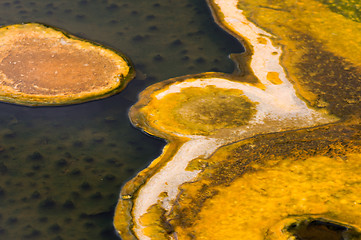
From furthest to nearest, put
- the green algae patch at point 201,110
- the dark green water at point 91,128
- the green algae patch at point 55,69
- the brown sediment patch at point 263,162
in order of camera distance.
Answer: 1. the green algae patch at point 55,69
2. the green algae patch at point 201,110
3. the dark green water at point 91,128
4. the brown sediment patch at point 263,162

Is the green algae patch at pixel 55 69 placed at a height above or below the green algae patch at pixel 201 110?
below

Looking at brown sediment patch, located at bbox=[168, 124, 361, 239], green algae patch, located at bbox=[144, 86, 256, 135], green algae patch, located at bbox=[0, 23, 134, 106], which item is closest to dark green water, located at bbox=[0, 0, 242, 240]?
green algae patch, located at bbox=[0, 23, 134, 106]

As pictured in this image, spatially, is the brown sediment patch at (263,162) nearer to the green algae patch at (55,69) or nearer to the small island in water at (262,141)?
the small island in water at (262,141)

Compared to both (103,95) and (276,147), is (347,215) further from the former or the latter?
(103,95)

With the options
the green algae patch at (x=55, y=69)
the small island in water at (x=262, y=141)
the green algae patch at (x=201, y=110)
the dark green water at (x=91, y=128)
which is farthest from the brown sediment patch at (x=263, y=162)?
the green algae patch at (x=55, y=69)

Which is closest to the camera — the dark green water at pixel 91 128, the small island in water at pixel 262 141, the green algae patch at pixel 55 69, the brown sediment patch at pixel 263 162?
the small island in water at pixel 262 141

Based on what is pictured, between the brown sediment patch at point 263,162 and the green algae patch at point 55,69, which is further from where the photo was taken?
the green algae patch at point 55,69

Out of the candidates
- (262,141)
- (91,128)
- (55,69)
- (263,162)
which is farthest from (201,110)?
(55,69)
